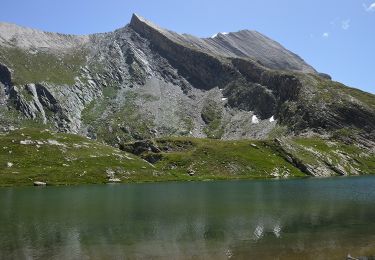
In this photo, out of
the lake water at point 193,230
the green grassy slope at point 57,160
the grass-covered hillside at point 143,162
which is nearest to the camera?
the lake water at point 193,230

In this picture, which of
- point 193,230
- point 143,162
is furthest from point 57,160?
point 193,230

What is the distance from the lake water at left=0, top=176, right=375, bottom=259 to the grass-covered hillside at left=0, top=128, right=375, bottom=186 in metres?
75.3

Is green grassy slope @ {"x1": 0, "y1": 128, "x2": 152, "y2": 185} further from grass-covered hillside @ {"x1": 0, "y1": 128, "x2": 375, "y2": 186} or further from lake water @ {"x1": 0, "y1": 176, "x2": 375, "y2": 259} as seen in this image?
lake water @ {"x1": 0, "y1": 176, "x2": 375, "y2": 259}

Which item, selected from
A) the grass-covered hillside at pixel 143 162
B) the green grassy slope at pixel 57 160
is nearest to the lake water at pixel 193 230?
the green grassy slope at pixel 57 160

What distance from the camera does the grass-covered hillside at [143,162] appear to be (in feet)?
498

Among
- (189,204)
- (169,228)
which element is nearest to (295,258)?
(169,228)

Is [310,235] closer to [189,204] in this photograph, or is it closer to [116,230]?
[116,230]

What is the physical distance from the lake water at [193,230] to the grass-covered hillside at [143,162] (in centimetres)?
7530

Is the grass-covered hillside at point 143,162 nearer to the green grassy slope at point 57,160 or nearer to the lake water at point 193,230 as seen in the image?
the green grassy slope at point 57,160

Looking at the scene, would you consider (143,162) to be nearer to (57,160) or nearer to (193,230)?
(57,160)

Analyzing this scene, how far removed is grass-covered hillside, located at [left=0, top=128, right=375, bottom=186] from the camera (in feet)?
498

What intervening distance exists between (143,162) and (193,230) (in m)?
130

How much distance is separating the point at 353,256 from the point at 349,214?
25694 mm

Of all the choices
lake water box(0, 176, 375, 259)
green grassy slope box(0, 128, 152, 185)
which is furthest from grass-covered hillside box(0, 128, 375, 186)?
lake water box(0, 176, 375, 259)
